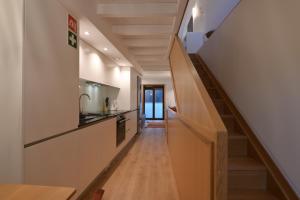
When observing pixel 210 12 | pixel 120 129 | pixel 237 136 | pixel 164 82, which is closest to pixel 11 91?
pixel 237 136

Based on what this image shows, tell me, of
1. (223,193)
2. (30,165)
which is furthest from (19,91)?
(223,193)

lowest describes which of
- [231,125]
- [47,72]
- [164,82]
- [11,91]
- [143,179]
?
[143,179]

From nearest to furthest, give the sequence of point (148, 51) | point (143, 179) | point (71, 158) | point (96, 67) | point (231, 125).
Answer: point (71, 158), point (231, 125), point (143, 179), point (96, 67), point (148, 51)

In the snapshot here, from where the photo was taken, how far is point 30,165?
143cm

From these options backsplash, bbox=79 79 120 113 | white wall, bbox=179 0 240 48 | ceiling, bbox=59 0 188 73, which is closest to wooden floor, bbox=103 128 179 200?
backsplash, bbox=79 79 120 113

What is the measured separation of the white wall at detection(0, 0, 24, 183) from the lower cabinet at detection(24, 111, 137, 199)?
0.08m

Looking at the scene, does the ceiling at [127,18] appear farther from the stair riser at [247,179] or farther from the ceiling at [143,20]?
the stair riser at [247,179]

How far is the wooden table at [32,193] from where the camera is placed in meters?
0.81

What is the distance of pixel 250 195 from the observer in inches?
A: 63.3

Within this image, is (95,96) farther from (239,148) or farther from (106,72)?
(239,148)

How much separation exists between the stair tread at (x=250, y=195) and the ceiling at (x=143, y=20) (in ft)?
7.23

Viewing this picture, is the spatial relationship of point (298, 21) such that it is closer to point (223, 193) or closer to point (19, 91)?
point (223, 193)

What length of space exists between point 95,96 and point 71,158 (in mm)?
2422

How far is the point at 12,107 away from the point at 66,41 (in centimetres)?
92
